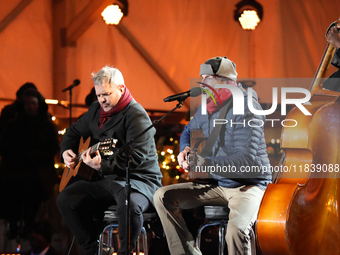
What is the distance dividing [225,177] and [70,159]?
3.35 feet

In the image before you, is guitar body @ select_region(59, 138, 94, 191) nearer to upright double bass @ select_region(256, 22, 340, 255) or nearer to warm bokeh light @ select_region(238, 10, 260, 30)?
upright double bass @ select_region(256, 22, 340, 255)

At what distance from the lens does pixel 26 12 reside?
13.1 ft

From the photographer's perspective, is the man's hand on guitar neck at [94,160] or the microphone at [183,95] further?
the man's hand on guitar neck at [94,160]

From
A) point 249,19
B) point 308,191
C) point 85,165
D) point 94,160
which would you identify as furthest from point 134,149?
point 249,19

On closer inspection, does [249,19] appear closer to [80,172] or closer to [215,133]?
[215,133]

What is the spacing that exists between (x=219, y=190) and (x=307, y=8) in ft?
9.06

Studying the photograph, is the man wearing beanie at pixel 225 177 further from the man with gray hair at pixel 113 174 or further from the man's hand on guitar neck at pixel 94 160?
the man's hand on guitar neck at pixel 94 160

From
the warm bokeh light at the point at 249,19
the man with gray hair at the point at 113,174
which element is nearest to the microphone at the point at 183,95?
the man with gray hair at the point at 113,174

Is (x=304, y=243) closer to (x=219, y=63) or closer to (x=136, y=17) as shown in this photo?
(x=219, y=63)

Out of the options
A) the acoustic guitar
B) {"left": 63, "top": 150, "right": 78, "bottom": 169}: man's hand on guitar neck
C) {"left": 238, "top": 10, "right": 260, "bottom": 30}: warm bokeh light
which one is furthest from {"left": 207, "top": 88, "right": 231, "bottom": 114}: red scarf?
{"left": 238, "top": 10, "right": 260, "bottom": 30}: warm bokeh light

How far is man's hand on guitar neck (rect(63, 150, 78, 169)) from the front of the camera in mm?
2523

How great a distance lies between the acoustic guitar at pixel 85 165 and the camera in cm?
215

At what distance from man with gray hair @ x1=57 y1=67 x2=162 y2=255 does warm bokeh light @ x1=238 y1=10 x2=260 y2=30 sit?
221 centimetres

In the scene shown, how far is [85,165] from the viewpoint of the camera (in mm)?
2367
